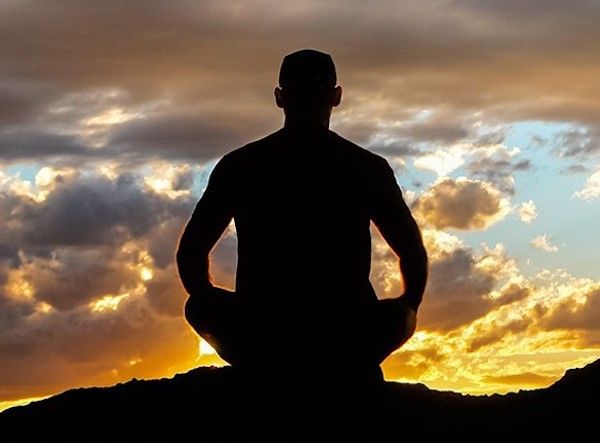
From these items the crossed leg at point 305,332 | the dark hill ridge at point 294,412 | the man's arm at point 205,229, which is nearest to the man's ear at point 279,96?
the man's arm at point 205,229

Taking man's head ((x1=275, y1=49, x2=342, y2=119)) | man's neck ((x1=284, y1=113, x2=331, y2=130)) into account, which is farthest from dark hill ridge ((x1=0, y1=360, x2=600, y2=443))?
man's head ((x1=275, y1=49, x2=342, y2=119))

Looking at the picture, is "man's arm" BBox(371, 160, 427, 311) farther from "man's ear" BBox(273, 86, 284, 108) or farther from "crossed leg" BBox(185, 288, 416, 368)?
"man's ear" BBox(273, 86, 284, 108)

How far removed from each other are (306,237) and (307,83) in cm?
112

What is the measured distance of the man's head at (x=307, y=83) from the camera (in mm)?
8211

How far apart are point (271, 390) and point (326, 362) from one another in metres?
0.53

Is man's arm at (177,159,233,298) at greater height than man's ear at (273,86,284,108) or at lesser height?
lesser

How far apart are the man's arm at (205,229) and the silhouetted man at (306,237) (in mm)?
11

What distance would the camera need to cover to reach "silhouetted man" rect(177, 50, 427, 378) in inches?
326

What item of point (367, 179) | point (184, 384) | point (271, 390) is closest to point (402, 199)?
point (367, 179)

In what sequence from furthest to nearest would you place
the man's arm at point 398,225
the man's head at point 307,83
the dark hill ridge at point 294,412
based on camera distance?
the dark hill ridge at point 294,412, the man's arm at point 398,225, the man's head at point 307,83

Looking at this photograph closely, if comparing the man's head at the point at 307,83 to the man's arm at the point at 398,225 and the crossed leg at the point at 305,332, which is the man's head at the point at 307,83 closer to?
the man's arm at the point at 398,225

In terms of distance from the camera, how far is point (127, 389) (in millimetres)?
13219

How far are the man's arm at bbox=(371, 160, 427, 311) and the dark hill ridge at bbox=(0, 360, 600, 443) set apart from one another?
40.1 inches

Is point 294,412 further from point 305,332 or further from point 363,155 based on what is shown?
point 363,155
